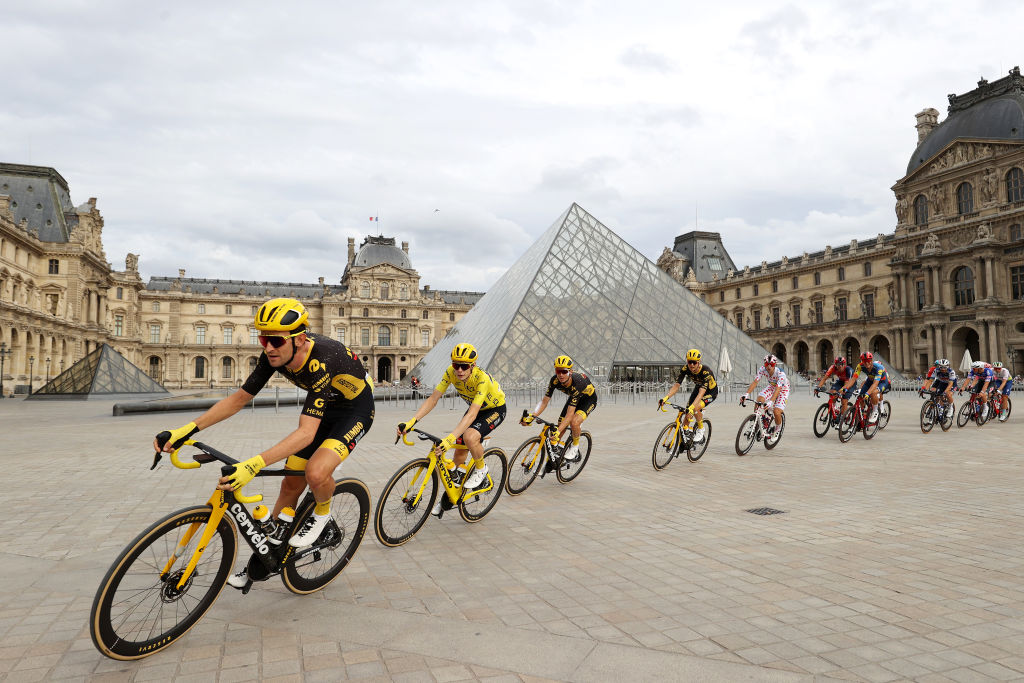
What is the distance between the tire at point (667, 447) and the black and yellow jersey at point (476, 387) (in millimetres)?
3547

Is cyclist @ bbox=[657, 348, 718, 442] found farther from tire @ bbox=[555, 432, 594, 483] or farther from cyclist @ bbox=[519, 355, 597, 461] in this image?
cyclist @ bbox=[519, 355, 597, 461]

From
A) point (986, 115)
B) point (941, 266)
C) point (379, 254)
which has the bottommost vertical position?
point (941, 266)

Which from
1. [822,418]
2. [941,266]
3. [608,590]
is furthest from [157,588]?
[941,266]

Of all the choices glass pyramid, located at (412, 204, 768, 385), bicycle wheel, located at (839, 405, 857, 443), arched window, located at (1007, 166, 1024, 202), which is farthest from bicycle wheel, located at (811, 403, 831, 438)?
arched window, located at (1007, 166, 1024, 202)

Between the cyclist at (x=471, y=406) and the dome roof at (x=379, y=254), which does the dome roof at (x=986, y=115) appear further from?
the dome roof at (x=379, y=254)

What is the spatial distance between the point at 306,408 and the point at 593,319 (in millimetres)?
26217

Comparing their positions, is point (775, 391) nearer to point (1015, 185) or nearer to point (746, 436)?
point (746, 436)

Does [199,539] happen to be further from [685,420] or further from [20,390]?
[20,390]

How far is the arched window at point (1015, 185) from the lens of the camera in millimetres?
41969

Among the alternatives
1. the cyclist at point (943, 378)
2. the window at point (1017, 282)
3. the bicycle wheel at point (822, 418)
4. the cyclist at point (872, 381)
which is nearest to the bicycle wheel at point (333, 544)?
the cyclist at point (872, 381)

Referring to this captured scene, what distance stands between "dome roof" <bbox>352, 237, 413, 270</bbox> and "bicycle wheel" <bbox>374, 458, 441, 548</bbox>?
78.0 metres

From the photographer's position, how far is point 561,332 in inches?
1098

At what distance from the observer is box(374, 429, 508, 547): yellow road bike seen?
14.7 feet

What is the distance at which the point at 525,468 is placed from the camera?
659 centimetres
